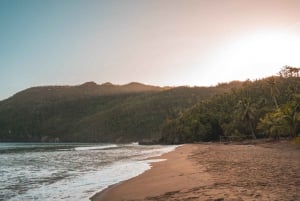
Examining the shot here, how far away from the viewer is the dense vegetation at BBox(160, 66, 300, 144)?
6279 centimetres

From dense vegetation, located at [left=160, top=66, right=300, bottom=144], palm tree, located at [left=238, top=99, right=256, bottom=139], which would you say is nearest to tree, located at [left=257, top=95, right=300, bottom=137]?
dense vegetation, located at [left=160, top=66, right=300, bottom=144]

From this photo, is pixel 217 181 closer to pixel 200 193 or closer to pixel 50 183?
pixel 200 193

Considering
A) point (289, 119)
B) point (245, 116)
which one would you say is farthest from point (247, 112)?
point (289, 119)

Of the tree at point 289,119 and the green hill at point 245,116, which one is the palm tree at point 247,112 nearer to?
the green hill at point 245,116

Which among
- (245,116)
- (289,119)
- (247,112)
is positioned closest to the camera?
(289,119)

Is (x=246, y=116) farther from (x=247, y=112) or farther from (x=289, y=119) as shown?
(x=289, y=119)

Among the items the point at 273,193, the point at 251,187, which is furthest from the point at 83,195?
the point at 273,193

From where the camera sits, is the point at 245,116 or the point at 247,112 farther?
the point at 245,116

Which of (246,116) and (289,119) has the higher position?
(246,116)

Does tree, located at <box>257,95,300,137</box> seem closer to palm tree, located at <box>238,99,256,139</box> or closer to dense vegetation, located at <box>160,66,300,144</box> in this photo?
dense vegetation, located at <box>160,66,300,144</box>

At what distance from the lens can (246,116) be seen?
8706 cm

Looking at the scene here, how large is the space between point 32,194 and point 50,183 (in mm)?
3979

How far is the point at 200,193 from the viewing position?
12953 millimetres

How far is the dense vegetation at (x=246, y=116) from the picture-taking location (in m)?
62.8
